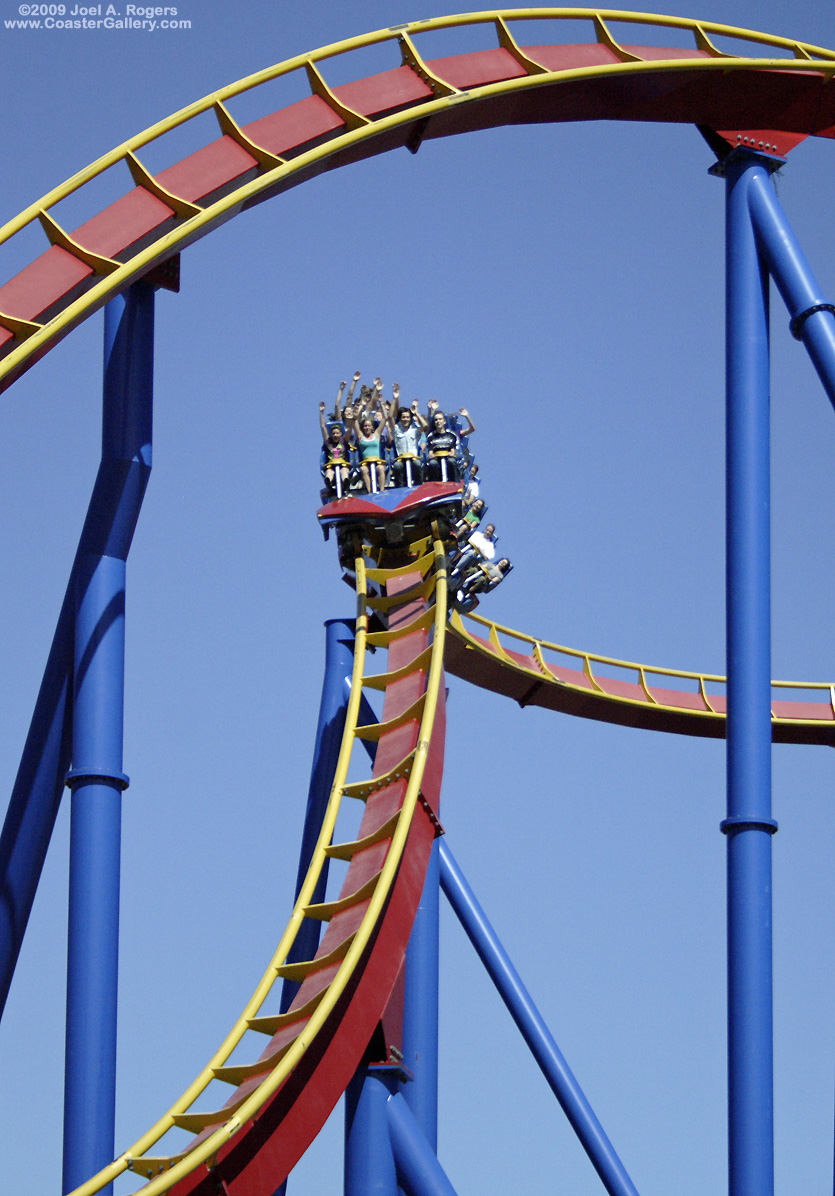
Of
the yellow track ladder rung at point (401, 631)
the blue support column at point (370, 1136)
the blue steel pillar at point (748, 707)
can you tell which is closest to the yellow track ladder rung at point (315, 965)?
the blue support column at point (370, 1136)

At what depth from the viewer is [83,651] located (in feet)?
28.7

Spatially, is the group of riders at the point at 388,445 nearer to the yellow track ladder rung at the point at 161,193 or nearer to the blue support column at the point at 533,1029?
the blue support column at the point at 533,1029

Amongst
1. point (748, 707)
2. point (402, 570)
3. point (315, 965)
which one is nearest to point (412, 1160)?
point (315, 965)

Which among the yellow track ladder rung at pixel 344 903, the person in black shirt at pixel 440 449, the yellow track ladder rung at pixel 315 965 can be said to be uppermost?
the person in black shirt at pixel 440 449

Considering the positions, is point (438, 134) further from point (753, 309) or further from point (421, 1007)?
point (421, 1007)

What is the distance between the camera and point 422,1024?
10.9m

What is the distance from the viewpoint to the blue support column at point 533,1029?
1223 cm

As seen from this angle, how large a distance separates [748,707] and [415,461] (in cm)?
315

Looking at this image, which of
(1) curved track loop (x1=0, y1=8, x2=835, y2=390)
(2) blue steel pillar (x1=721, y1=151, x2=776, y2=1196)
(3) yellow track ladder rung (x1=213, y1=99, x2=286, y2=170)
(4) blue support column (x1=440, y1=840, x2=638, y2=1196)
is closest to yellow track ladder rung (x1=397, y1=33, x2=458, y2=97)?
(1) curved track loop (x1=0, y1=8, x2=835, y2=390)

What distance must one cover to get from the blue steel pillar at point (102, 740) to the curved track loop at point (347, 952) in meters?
0.39

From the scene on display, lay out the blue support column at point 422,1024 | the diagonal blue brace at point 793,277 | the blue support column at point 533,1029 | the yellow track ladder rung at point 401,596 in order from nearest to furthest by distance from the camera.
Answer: the diagonal blue brace at point 793,277, the blue support column at point 422,1024, the yellow track ladder rung at point 401,596, the blue support column at point 533,1029

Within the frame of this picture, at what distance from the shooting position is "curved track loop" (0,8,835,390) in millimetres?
7875

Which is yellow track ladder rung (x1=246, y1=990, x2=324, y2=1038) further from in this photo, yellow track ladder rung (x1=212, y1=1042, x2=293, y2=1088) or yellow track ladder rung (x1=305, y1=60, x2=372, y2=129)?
yellow track ladder rung (x1=305, y1=60, x2=372, y2=129)

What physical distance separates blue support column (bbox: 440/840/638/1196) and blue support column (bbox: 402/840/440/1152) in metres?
1.50
